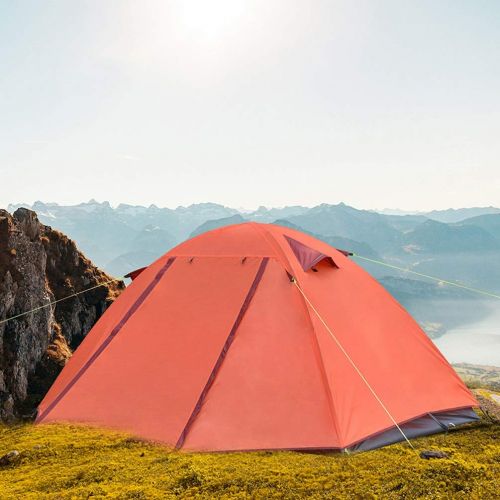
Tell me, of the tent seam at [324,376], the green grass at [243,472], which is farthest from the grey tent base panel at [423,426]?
the tent seam at [324,376]

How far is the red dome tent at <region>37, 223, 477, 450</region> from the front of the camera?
10.4 m

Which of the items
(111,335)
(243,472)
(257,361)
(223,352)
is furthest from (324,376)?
(111,335)

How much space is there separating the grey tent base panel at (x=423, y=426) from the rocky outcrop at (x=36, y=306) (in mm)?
11499

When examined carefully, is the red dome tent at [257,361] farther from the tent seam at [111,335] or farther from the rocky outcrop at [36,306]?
the rocky outcrop at [36,306]

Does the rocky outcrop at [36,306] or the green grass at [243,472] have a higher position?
the rocky outcrop at [36,306]

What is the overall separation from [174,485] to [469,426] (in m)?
8.28

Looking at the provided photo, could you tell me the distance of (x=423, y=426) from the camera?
11.2 m

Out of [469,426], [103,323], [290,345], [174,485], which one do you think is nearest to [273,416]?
[290,345]

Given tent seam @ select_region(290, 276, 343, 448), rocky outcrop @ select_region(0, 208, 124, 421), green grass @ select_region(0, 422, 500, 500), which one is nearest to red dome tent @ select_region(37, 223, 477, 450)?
tent seam @ select_region(290, 276, 343, 448)

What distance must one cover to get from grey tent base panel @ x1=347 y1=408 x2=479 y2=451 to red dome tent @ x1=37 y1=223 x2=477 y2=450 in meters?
0.03

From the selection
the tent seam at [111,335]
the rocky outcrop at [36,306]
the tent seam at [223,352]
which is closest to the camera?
the tent seam at [223,352]

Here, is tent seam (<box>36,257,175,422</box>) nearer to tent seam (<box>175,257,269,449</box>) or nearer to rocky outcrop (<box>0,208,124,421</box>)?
rocky outcrop (<box>0,208,124,421</box>)

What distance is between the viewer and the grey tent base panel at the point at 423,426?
10250 millimetres

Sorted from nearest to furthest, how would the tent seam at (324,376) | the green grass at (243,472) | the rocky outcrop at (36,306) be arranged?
the green grass at (243,472) → the tent seam at (324,376) → the rocky outcrop at (36,306)
